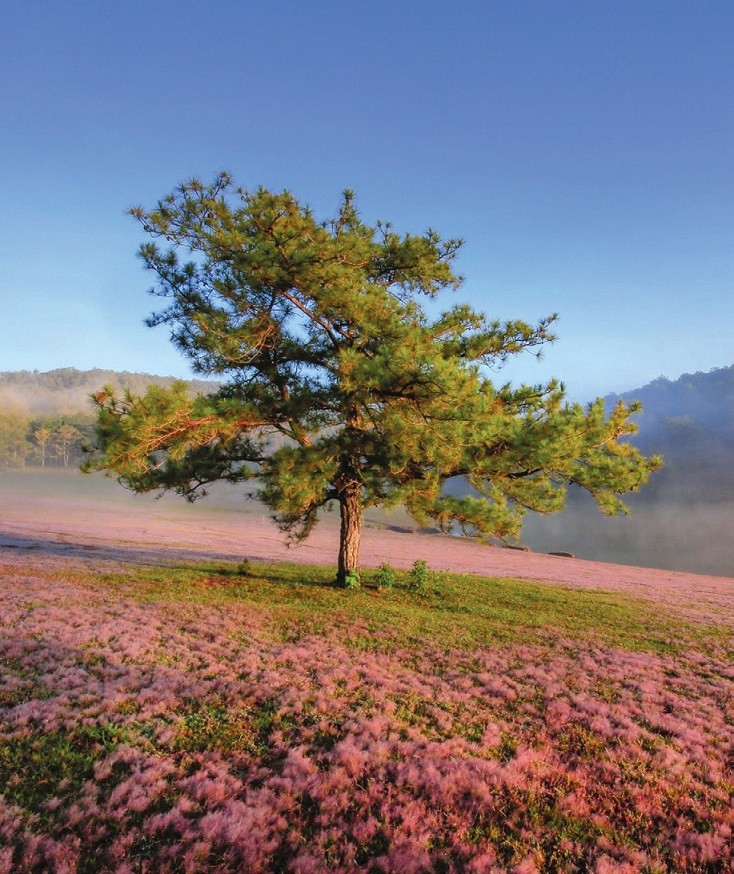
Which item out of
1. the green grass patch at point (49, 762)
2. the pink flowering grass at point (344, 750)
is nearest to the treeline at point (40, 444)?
the pink flowering grass at point (344, 750)

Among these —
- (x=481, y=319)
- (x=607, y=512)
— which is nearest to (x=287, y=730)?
(x=607, y=512)

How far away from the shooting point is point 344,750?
20.8 feet

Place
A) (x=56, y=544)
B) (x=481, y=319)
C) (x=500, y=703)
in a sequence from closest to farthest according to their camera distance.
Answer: (x=500, y=703) → (x=481, y=319) → (x=56, y=544)

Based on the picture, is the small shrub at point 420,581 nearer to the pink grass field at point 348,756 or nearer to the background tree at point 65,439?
the pink grass field at point 348,756

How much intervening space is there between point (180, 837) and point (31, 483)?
170m

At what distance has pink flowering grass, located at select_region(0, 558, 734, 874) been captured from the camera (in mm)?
4684

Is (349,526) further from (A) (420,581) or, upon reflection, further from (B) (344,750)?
(B) (344,750)

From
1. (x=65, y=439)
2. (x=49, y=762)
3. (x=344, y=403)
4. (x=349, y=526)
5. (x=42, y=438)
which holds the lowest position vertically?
(x=49, y=762)

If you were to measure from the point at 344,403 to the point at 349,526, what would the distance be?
5.41 metres

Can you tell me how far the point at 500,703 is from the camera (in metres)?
8.87

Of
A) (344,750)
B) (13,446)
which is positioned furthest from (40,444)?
(344,750)

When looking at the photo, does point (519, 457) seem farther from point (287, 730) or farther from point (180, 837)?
point (180, 837)

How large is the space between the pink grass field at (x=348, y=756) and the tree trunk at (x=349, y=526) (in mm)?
7971

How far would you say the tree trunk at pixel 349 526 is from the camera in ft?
65.2
